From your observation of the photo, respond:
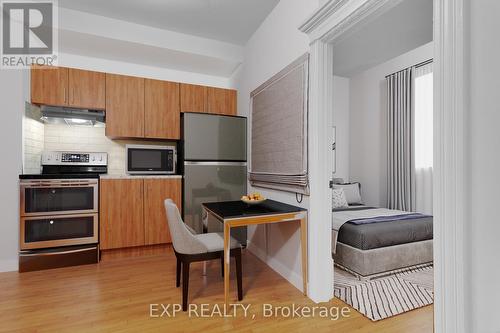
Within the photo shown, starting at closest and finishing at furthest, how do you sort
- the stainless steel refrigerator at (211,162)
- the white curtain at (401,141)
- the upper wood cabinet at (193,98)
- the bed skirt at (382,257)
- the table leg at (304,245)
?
the table leg at (304,245), the bed skirt at (382,257), the stainless steel refrigerator at (211,162), the upper wood cabinet at (193,98), the white curtain at (401,141)

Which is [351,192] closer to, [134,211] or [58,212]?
[134,211]

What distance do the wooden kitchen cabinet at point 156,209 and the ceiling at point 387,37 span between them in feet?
8.64

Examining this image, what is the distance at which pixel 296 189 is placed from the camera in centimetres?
237

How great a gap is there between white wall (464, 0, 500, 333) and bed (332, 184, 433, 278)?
4.52 feet

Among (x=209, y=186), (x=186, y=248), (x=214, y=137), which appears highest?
(x=214, y=137)

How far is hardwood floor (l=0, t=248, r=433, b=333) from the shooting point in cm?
175

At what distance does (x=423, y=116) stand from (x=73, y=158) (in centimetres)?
499

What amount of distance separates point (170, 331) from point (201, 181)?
188cm

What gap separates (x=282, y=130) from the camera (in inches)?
101

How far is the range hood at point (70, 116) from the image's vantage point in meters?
3.04

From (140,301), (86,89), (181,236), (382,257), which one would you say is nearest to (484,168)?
(382,257)

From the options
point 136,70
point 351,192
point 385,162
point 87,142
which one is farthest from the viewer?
point 385,162

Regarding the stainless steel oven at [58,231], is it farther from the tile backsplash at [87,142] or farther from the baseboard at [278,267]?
the baseboard at [278,267]

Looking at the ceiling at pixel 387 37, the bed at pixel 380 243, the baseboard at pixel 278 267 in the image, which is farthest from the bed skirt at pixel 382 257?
the ceiling at pixel 387 37
